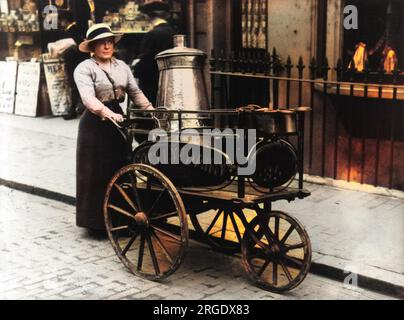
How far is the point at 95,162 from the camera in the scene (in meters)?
6.11

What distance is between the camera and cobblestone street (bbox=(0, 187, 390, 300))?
496cm

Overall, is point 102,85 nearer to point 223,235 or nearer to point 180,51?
point 180,51

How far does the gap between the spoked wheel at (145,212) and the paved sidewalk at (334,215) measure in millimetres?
1317

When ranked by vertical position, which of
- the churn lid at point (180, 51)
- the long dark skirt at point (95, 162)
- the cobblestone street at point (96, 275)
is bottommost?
the cobblestone street at point (96, 275)

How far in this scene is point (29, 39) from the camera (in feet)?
48.1

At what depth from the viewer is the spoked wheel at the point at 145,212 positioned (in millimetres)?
4953

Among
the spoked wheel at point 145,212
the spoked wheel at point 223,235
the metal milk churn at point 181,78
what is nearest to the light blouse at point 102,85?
the metal milk churn at point 181,78

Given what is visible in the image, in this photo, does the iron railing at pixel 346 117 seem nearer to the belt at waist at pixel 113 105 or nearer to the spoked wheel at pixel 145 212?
the belt at waist at pixel 113 105

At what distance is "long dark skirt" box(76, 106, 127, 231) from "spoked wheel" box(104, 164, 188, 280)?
49 centimetres

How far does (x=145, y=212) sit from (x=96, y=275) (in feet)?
2.34

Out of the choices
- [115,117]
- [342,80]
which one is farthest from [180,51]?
[342,80]

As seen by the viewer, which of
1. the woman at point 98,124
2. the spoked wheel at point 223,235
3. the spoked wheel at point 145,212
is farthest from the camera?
the woman at point 98,124
